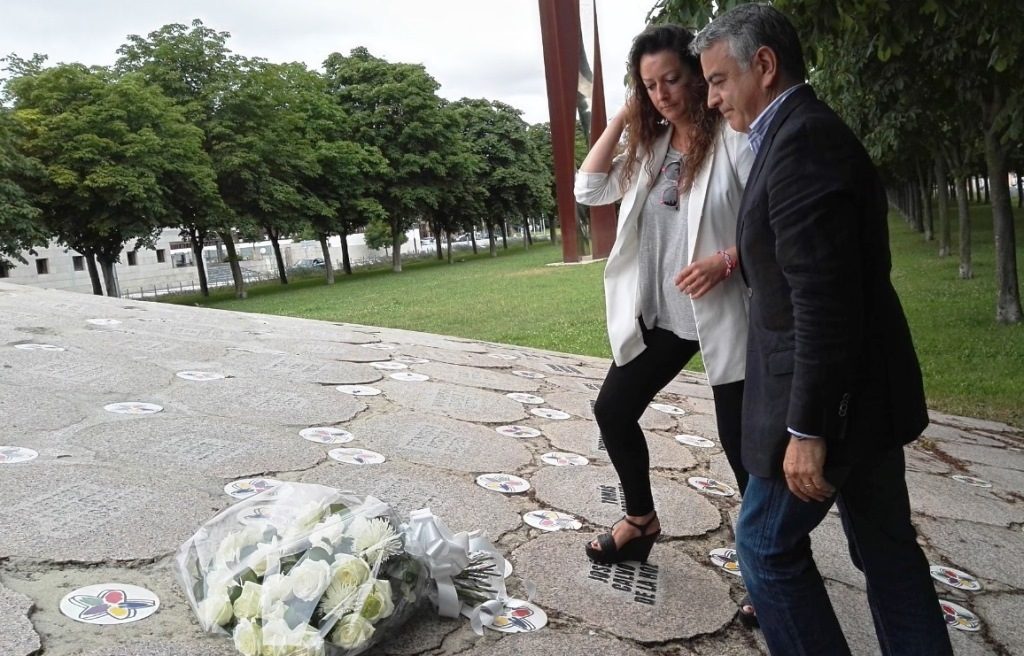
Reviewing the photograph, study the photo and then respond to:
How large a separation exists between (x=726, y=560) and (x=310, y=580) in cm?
153

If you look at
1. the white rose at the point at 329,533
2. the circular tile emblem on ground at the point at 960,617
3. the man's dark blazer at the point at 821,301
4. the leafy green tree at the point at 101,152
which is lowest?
the circular tile emblem on ground at the point at 960,617

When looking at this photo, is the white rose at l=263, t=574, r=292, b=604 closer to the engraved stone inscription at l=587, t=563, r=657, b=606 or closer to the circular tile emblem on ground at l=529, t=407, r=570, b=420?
the engraved stone inscription at l=587, t=563, r=657, b=606

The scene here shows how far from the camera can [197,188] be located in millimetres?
25578

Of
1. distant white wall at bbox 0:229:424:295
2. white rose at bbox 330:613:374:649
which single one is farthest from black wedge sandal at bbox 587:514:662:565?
distant white wall at bbox 0:229:424:295

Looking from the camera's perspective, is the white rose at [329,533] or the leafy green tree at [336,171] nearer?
the white rose at [329,533]

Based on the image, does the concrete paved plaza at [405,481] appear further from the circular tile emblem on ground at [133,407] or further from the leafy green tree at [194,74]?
the leafy green tree at [194,74]

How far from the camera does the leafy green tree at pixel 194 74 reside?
26.9m

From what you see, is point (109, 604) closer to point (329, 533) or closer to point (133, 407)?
point (329, 533)

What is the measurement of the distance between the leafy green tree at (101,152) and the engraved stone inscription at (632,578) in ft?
75.6

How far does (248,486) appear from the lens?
3352 millimetres

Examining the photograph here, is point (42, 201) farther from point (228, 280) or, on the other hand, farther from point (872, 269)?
point (872, 269)

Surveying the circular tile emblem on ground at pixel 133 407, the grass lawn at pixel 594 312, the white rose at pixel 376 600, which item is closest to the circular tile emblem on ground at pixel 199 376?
the circular tile emblem on ground at pixel 133 407

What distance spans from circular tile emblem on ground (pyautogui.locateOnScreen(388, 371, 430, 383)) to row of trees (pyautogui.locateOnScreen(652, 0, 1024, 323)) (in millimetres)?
2717

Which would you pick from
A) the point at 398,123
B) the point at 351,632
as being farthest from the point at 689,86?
the point at 398,123
